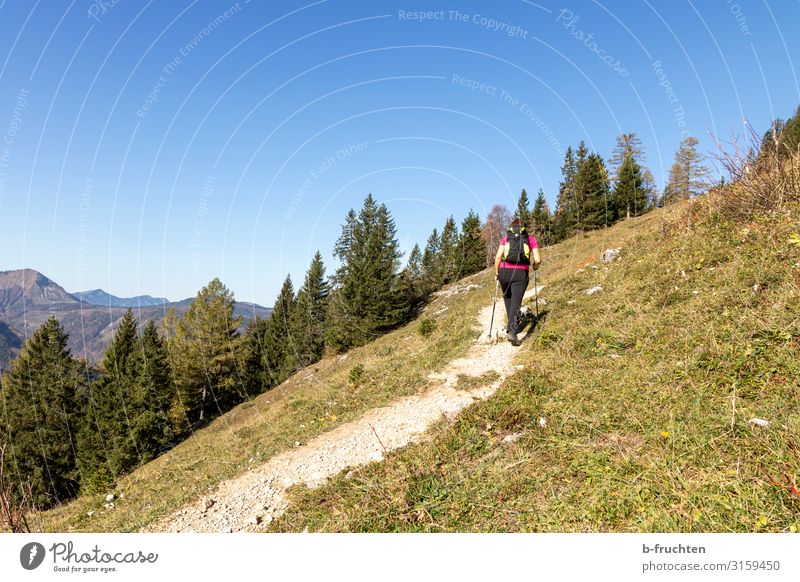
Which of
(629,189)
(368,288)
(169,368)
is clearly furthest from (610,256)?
(629,189)

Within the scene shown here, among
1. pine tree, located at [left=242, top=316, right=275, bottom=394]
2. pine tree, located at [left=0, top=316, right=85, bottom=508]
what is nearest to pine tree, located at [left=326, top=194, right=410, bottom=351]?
pine tree, located at [left=242, top=316, right=275, bottom=394]

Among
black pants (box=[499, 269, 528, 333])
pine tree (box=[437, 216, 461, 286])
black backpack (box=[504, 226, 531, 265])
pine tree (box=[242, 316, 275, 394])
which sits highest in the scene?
pine tree (box=[437, 216, 461, 286])

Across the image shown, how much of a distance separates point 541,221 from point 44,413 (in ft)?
230

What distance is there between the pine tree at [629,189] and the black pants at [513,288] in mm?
55438

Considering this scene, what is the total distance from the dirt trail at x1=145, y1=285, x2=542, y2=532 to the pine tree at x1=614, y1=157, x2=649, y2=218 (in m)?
57.8

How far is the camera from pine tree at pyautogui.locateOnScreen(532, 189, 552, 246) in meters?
60.1

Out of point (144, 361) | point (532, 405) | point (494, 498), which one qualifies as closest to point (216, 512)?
point (494, 498)

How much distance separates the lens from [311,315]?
179 ft

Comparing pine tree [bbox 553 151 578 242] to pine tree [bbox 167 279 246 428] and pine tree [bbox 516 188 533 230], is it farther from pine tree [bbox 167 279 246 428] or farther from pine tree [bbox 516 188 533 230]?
pine tree [bbox 167 279 246 428]

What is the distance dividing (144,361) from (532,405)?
38958 millimetres

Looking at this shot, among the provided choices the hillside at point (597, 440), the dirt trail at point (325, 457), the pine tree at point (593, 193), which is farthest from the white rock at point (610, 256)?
the pine tree at point (593, 193)

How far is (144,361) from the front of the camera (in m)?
33.9
